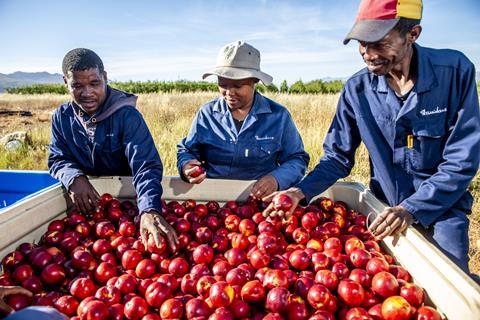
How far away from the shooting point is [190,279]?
Answer: 2.07m

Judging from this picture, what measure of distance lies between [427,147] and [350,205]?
0.68 metres

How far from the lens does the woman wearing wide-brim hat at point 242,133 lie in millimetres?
3186

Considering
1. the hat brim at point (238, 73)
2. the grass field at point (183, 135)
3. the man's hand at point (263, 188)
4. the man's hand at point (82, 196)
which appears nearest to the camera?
the man's hand at point (82, 196)

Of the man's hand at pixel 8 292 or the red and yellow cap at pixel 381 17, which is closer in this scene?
the man's hand at pixel 8 292

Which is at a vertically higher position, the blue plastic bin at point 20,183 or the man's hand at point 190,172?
the man's hand at point 190,172

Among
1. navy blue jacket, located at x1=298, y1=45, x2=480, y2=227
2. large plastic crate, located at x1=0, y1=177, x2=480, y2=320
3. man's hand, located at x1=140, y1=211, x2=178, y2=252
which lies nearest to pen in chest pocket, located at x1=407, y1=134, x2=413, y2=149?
navy blue jacket, located at x1=298, y1=45, x2=480, y2=227

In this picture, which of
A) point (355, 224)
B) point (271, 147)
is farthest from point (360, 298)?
point (271, 147)

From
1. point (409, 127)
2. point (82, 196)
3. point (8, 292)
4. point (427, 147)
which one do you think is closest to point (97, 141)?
point (82, 196)

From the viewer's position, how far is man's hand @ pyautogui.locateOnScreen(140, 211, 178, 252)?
2.24 meters

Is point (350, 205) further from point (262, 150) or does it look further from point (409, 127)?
point (262, 150)

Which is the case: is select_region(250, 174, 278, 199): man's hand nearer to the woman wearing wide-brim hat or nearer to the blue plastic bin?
the woman wearing wide-brim hat

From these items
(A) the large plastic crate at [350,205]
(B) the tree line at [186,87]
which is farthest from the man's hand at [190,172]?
(B) the tree line at [186,87]

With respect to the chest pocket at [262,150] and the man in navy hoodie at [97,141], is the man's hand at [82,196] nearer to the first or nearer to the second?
the man in navy hoodie at [97,141]

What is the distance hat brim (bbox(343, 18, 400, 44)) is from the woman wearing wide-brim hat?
1049 mm
